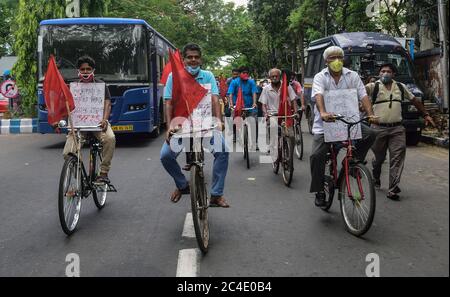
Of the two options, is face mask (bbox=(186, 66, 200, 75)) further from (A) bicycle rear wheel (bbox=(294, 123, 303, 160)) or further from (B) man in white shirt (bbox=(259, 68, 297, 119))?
(A) bicycle rear wheel (bbox=(294, 123, 303, 160))

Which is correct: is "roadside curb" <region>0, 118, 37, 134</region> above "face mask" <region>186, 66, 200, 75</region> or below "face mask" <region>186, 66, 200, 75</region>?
below

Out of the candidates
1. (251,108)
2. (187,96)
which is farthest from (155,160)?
(187,96)

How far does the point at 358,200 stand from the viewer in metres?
4.86

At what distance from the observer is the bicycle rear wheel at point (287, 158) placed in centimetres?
724

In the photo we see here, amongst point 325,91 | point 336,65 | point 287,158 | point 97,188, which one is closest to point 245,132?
point 287,158

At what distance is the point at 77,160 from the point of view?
208 inches

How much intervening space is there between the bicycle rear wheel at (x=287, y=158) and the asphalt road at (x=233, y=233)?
8.8 inches

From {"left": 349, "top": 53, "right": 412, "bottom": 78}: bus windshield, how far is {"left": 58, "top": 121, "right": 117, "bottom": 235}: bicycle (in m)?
7.93

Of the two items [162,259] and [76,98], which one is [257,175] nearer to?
[76,98]

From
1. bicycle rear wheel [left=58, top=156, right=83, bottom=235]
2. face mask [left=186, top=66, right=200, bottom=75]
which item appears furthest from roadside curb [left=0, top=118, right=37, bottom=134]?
face mask [left=186, top=66, right=200, bottom=75]

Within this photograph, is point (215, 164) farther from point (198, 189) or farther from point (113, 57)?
point (113, 57)

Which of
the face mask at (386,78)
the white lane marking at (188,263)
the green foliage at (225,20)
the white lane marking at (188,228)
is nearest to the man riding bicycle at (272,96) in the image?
the face mask at (386,78)

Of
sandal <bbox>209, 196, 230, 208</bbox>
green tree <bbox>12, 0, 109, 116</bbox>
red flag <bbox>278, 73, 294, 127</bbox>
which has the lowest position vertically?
sandal <bbox>209, 196, 230, 208</bbox>

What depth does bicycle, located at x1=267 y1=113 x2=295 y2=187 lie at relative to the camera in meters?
7.26
